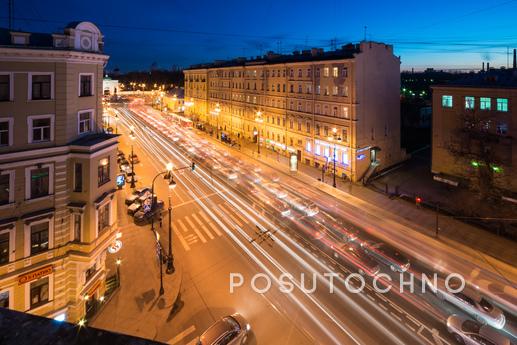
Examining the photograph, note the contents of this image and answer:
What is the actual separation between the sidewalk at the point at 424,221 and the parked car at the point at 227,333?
18903mm

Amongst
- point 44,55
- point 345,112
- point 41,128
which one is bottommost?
point 41,128

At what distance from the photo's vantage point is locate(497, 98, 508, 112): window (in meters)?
31.2

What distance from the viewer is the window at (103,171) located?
17.8m

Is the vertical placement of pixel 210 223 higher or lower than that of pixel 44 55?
lower

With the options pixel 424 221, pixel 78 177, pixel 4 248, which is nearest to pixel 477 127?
pixel 424 221

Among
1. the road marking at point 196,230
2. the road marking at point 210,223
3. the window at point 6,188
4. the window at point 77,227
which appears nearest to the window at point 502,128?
the road marking at point 210,223

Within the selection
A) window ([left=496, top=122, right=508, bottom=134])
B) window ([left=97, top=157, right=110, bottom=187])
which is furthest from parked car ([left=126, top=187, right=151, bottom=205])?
window ([left=496, top=122, right=508, bottom=134])

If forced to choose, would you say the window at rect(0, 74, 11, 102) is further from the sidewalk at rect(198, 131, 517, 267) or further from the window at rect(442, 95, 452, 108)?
the window at rect(442, 95, 452, 108)

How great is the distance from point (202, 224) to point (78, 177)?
527 inches

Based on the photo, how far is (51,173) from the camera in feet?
54.0

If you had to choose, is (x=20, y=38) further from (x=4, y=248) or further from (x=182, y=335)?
(x=182, y=335)

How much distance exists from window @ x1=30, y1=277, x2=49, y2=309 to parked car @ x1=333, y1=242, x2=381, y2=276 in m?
17.5

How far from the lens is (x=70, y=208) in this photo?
55.7 ft

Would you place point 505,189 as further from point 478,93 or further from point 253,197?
point 253,197
